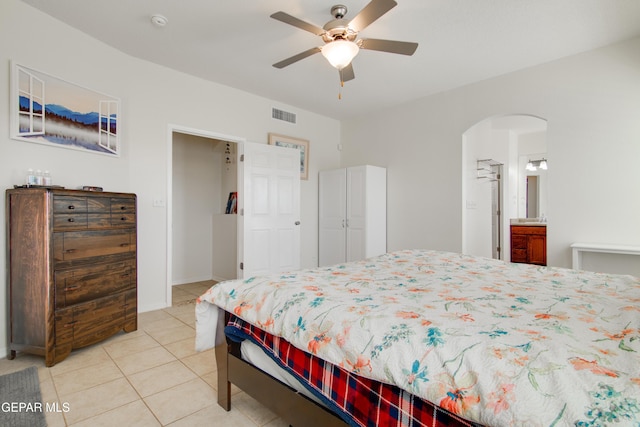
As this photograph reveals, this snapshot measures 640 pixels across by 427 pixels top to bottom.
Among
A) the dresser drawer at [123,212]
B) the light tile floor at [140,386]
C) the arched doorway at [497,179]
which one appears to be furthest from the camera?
the arched doorway at [497,179]

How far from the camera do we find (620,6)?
237 cm

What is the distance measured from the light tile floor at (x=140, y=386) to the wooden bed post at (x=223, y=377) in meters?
0.05

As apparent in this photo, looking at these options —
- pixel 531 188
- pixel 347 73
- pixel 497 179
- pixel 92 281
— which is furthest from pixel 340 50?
pixel 531 188

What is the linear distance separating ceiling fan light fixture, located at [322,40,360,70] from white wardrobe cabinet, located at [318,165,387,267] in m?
2.24

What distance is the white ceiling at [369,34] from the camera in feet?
7.80

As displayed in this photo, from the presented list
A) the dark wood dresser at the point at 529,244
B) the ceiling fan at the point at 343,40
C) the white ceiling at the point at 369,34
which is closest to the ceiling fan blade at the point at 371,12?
the ceiling fan at the point at 343,40

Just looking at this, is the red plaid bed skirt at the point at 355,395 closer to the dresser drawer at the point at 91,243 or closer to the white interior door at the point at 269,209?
the dresser drawer at the point at 91,243

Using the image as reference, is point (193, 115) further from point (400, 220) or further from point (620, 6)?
point (620, 6)

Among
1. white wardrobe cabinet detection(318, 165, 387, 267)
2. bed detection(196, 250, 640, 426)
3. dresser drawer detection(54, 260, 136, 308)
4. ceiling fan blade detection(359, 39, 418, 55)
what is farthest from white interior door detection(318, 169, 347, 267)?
bed detection(196, 250, 640, 426)

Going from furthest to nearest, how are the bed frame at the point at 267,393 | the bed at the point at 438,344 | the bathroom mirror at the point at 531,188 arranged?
1. the bathroom mirror at the point at 531,188
2. the bed frame at the point at 267,393
3. the bed at the point at 438,344

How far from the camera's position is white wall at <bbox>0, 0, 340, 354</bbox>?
7.63ft

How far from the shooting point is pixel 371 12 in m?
1.94

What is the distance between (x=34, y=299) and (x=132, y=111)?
1.95m

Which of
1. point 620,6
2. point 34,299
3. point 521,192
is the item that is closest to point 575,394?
point 34,299
